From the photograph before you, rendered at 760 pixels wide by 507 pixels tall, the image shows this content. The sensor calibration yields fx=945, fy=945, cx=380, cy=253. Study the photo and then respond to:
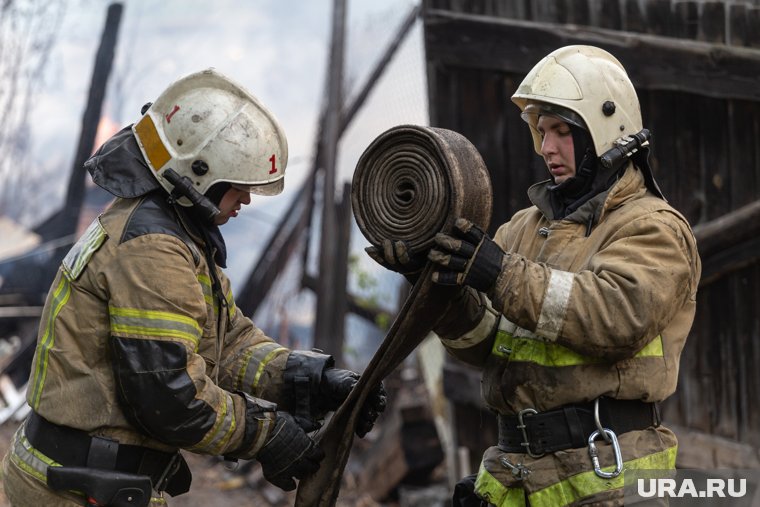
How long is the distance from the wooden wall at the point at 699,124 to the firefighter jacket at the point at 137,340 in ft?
8.10

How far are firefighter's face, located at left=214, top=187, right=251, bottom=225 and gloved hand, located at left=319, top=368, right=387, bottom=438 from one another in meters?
0.75

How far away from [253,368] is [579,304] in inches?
55.8

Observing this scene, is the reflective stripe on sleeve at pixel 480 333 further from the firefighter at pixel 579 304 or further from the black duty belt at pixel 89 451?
the black duty belt at pixel 89 451

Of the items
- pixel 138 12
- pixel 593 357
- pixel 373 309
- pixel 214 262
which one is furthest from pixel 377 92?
pixel 138 12

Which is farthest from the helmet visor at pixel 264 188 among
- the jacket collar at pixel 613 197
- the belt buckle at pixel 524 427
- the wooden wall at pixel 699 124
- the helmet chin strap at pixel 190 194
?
the wooden wall at pixel 699 124

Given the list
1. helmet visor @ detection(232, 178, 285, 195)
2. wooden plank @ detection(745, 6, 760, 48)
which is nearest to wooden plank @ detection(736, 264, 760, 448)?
wooden plank @ detection(745, 6, 760, 48)

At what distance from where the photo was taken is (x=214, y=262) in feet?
11.2

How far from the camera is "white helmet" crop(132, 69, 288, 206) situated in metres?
3.23

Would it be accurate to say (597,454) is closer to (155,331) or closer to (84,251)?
(155,331)

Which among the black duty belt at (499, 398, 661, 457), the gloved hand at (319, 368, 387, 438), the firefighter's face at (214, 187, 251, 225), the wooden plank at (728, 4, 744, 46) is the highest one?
the wooden plank at (728, 4, 744, 46)

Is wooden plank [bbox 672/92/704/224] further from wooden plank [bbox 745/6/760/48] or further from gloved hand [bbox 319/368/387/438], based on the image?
gloved hand [bbox 319/368/387/438]

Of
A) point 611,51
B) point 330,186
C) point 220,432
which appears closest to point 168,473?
point 220,432

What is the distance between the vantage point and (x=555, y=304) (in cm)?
288

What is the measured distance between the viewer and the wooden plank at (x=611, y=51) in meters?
4.41
